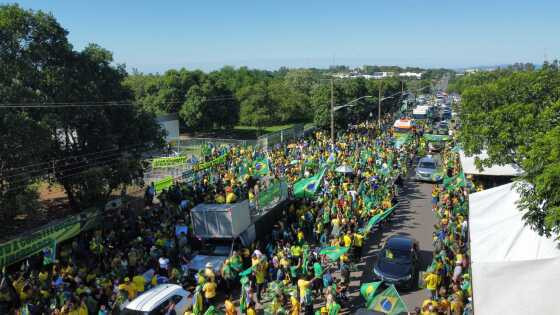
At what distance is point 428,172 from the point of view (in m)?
28.4

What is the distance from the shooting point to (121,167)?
20.4m

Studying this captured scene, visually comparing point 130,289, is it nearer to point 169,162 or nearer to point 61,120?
point 61,120

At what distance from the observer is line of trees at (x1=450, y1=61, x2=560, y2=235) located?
900cm

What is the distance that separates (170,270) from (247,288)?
3.26 meters

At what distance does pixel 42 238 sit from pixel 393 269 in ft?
37.3

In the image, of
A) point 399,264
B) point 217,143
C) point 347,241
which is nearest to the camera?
point 399,264

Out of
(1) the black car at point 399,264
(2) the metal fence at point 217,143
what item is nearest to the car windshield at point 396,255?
(1) the black car at point 399,264

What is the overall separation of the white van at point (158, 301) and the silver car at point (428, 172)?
19.9 m

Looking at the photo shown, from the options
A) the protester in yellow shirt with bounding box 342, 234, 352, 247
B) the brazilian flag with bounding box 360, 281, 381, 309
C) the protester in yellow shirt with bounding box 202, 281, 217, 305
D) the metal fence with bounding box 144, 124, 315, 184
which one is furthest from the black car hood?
the metal fence with bounding box 144, 124, 315, 184

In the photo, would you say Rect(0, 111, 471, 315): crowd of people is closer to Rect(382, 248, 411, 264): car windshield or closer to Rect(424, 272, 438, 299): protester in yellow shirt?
Rect(424, 272, 438, 299): protester in yellow shirt

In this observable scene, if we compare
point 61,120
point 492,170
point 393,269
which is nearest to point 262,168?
point 61,120

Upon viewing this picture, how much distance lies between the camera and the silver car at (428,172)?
27.8 metres

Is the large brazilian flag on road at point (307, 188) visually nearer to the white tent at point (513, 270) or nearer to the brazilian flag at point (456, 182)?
the brazilian flag at point (456, 182)

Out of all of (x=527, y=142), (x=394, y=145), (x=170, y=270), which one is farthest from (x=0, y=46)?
(x=394, y=145)
